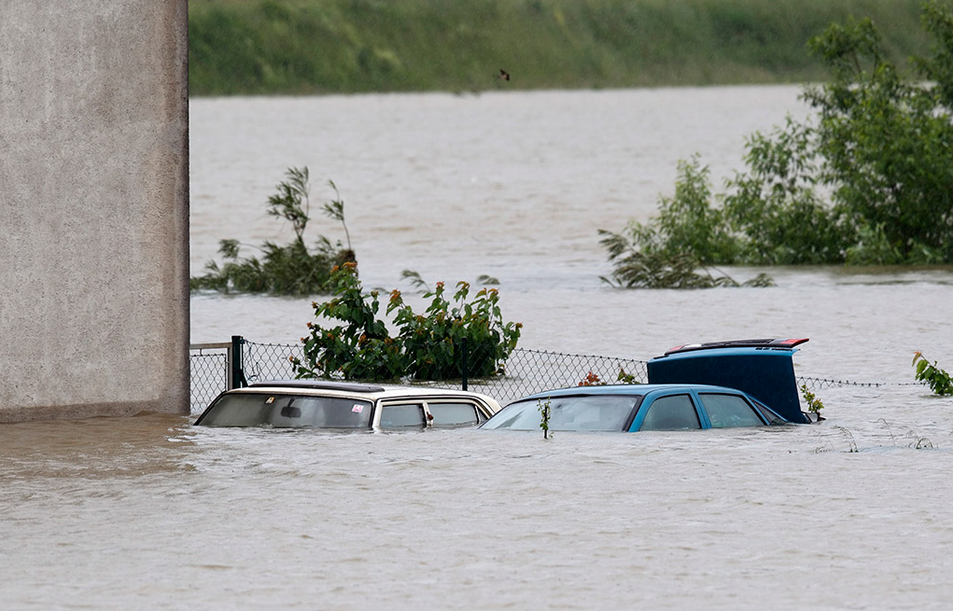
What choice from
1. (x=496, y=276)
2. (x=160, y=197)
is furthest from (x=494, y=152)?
(x=160, y=197)

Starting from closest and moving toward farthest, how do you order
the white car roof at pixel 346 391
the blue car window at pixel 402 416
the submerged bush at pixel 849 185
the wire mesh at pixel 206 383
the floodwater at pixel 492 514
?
the floodwater at pixel 492 514 < the white car roof at pixel 346 391 < the blue car window at pixel 402 416 < the wire mesh at pixel 206 383 < the submerged bush at pixel 849 185

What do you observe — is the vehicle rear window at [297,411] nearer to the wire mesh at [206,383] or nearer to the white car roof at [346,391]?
the white car roof at [346,391]

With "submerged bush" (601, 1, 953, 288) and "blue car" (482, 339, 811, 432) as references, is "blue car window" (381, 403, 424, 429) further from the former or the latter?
"submerged bush" (601, 1, 953, 288)

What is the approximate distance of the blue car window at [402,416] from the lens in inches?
572

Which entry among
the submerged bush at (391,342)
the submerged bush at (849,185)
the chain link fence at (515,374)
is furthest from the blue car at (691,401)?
the submerged bush at (849,185)

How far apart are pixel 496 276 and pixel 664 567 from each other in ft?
119

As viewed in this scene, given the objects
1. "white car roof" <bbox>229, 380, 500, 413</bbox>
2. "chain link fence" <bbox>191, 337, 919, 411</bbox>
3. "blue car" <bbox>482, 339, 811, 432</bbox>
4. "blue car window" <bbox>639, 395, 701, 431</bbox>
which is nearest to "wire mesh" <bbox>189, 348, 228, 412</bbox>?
"chain link fence" <bbox>191, 337, 919, 411</bbox>

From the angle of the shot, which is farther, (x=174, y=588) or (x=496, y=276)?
(x=496, y=276)

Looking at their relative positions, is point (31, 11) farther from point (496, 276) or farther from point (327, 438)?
point (496, 276)

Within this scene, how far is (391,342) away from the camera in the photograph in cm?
2155

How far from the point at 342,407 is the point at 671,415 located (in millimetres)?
2764

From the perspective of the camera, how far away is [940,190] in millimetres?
43188

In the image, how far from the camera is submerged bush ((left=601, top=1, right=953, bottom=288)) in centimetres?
4219

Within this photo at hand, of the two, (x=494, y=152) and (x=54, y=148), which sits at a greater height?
(x=494, y=152)
